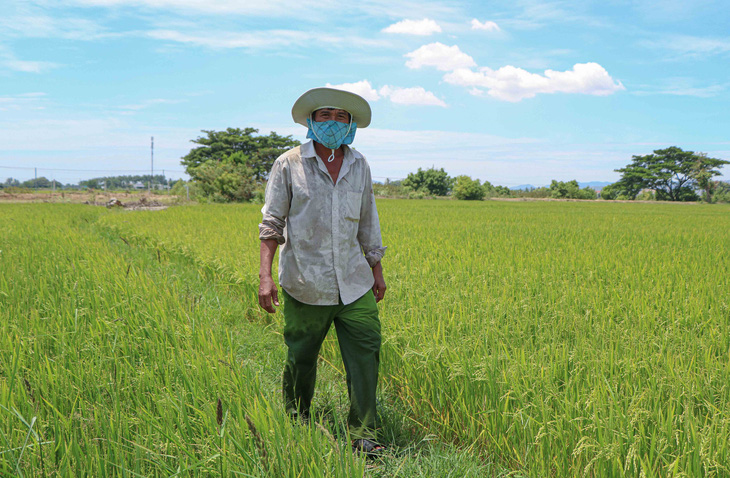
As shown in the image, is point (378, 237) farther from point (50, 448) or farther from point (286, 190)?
point (50, 448)

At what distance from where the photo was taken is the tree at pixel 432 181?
127 ft

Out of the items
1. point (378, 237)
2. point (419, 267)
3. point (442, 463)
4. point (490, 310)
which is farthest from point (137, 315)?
point (419, 267)

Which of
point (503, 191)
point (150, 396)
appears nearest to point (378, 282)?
point (150, 396)

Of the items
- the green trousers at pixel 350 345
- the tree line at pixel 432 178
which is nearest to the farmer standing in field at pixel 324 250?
the green trousers at pixel 350 345

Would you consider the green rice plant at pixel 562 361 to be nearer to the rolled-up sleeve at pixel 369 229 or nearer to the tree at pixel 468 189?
the rolled-up sleeve at pixel 369 229

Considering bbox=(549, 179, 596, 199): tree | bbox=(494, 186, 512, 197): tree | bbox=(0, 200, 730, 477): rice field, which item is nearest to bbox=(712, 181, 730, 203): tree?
bbox=(549, 179, 596, 199): tree

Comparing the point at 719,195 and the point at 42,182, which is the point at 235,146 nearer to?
the point at 42,182

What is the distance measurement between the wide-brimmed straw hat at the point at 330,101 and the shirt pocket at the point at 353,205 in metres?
0.37

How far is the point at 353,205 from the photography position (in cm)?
214

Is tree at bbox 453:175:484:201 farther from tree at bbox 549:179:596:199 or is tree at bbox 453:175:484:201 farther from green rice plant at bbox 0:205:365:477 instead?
green rice plant at bbox 0:205:365:477

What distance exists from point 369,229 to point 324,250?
312 millimetres

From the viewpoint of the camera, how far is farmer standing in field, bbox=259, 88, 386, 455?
6.70 feet

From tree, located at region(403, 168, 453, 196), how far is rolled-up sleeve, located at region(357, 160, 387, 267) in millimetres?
35907

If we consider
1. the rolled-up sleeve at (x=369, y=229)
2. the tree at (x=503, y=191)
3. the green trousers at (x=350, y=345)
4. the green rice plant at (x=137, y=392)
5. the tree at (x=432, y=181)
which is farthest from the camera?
the tree at (x=503, y=191)
